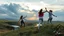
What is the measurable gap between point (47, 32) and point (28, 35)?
2264 mm

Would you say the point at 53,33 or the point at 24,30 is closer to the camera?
the point at 53,33

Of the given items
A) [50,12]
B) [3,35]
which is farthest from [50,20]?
[3,35]

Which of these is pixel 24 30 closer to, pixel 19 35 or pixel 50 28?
pixel 19 35

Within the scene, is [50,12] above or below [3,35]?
above

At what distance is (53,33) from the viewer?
1088 inches

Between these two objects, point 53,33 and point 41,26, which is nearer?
point 53,33

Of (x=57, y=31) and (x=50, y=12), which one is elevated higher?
(x=50, y=12)

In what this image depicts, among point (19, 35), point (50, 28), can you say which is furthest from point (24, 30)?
point (50, 28)

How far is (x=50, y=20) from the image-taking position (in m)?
29.3

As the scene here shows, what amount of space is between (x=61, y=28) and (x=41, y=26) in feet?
8.54

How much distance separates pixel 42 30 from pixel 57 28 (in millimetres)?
1781

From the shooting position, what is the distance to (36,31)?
28.8 meters

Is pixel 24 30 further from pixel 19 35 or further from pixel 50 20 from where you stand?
pixel 50 20

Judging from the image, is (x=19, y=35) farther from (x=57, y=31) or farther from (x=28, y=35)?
(x=57, y=31)
